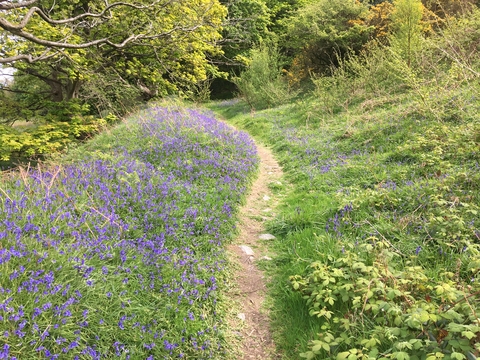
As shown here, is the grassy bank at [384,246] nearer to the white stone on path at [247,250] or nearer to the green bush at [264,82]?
the white stone on path at [247,250]

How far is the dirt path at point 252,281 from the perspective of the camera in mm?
2924

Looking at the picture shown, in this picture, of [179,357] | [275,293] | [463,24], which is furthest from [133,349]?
[463,24]

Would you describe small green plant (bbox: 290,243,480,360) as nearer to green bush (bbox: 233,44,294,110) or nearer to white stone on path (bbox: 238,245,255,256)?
white stone on path (bbox: 238,245,255,256)

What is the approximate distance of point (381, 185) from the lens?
4852mm

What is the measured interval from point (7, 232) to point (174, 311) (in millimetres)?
1632

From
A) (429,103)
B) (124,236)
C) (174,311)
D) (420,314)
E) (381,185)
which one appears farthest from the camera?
(429,103)

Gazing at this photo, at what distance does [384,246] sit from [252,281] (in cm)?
167

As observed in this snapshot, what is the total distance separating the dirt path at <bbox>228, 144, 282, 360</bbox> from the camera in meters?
2.92

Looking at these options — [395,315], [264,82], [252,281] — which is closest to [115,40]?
[264,82]

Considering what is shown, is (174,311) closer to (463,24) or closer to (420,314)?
(420,314)

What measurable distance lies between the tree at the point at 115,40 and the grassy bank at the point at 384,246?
13.5 ft

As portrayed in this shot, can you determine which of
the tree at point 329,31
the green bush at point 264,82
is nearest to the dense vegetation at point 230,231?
the green bush at point 264,82

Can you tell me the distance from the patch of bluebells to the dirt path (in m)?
0.27

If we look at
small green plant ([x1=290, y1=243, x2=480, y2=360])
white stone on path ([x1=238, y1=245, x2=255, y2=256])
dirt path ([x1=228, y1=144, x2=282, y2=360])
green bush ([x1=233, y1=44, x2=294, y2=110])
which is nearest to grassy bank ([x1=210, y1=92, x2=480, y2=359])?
small green plant ([x1=290, y1=243, x2=480, y2=360])
